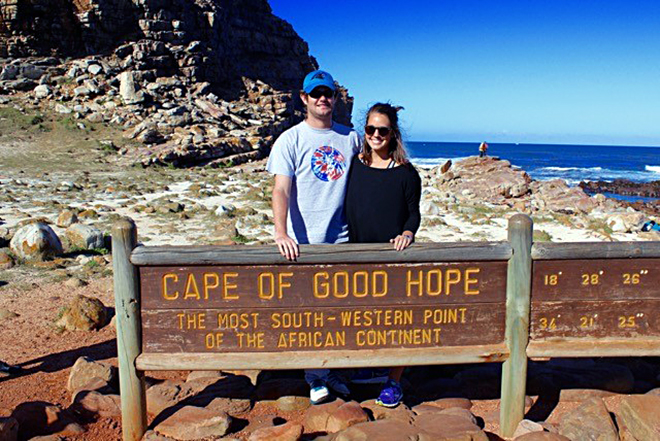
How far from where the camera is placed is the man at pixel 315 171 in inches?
149

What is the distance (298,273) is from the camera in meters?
3.40

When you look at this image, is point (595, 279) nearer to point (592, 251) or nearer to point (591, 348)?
point (592, 251)

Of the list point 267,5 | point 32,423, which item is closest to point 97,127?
point 32,423

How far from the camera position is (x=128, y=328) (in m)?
3.39

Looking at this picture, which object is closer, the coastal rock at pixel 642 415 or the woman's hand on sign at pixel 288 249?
the woman's hand on sign at pixel 288 249

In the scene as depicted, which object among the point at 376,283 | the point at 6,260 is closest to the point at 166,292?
the point at 376,283

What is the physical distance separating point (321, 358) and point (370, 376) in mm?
1153

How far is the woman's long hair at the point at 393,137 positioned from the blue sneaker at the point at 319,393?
163 centimetres

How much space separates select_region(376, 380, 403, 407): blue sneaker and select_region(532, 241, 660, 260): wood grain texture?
1.36 metres

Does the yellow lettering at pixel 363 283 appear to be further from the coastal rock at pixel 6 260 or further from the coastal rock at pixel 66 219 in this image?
the coastal rock at pixel 66 219

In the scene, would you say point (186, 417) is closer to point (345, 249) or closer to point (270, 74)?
point (345, 249)

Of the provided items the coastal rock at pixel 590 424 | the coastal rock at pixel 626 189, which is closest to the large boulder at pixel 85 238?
the coastal rock at pixel 590 424

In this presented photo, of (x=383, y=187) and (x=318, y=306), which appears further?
(x=383, y=187)

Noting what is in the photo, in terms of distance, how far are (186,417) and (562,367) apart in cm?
309
